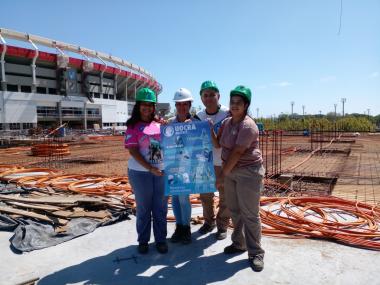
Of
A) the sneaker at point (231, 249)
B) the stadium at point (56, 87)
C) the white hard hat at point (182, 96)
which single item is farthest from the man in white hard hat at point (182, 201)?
the stadium at point (56, 87)

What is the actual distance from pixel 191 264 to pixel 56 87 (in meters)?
47.2

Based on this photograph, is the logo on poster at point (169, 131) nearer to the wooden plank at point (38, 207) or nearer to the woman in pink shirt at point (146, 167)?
the woman in pink shirt at point (146, 167)

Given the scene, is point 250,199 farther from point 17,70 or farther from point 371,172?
point 17,70

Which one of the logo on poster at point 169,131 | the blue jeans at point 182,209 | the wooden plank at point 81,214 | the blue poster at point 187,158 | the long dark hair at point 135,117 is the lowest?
the wooden plank at point 81,214

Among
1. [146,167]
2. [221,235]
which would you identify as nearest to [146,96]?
[146,167]

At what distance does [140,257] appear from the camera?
345 cm

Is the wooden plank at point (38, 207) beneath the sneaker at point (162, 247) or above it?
above

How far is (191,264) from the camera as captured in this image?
3.26 metres

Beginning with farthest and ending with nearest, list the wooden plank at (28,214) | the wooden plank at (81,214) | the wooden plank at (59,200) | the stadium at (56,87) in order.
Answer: the stadium at (56,87) → the wooden plank at (59,200) → the wooden plank at (81,214) → the wooden plank at (28,214)

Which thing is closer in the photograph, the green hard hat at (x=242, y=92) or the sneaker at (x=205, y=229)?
the green hard hat at (x=242, y=92)

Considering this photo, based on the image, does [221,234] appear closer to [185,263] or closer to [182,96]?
[185,263]

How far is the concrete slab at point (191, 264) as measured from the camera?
9.67 ft

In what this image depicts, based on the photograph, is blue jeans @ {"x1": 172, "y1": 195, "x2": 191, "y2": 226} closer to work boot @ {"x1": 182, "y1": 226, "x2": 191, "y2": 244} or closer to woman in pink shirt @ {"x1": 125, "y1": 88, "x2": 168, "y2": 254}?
work boot @ {"x1": 182, "y1": 226, "x2": 191, "y2": 244}

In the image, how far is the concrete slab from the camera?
2947mm
